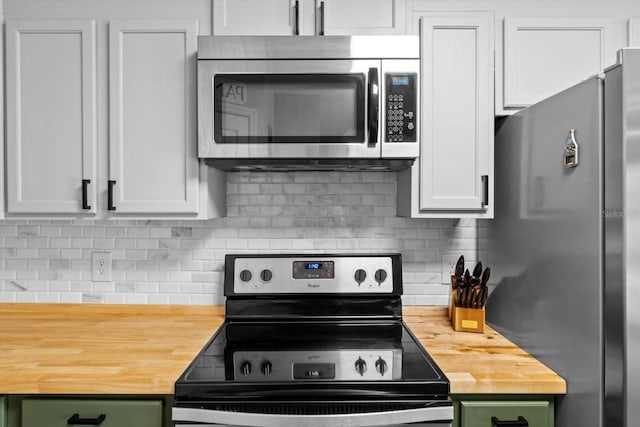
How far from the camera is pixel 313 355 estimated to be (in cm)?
168

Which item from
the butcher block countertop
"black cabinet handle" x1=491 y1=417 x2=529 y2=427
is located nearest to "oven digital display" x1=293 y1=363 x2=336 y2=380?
the butcher block countertop

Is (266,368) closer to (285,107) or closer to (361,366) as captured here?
(361,366)

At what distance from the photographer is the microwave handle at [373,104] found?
5.76 feet

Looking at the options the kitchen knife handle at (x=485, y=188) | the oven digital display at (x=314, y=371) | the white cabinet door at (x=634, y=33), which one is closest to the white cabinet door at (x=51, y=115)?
the oven digital display at (x=314, y=371)

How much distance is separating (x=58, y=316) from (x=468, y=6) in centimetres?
212

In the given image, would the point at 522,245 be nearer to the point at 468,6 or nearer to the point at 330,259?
the point at 330,259

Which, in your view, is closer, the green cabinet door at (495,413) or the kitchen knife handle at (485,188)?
the green cabinet door at (495,413)

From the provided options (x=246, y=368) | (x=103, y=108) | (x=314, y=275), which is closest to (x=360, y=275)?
(x=314, y=275)

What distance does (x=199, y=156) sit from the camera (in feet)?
5.94

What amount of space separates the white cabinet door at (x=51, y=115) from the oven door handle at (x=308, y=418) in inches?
36.2

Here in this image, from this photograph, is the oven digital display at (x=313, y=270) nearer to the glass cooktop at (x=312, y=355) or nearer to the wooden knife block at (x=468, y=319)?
the glass cooktop at (x=312, y=355)

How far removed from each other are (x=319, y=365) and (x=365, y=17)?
124 cm

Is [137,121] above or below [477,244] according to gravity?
above

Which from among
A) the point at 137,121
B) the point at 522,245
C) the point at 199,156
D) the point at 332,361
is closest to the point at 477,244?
the point at 522,245
